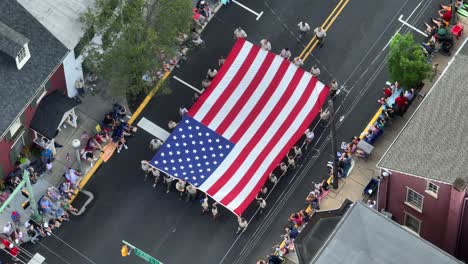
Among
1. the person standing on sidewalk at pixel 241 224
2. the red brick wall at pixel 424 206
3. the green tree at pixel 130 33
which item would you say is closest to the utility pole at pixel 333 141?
the red brick wall at pixel 424 206

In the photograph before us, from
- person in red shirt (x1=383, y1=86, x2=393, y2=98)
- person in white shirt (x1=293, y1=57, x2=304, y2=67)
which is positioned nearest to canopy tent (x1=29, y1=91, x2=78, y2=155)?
person in white shirt (x1=293, y1=57, x2=304, y2=67)

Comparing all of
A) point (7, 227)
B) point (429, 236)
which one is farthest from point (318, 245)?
point (7, 227)

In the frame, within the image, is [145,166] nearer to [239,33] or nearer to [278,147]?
[278,147]

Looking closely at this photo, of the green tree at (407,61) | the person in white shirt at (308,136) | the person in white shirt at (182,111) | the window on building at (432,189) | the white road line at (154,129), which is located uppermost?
the green tree at (407,61)

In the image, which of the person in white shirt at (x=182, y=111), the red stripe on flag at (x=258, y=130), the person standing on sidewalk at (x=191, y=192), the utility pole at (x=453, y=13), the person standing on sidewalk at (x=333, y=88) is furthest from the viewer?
the utility pole at (x=453, y=13)

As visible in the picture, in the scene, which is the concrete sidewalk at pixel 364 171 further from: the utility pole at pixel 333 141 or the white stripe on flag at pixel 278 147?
the white stripe on flag at pixel 278 147

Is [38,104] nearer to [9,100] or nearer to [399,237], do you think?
[9,100]

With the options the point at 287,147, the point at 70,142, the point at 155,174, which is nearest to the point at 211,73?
the point at 287,147
